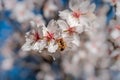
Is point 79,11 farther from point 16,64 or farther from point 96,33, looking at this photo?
point 16,64

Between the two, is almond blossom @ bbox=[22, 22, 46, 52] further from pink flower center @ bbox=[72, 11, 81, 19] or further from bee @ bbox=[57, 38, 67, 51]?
pink flower center @ bbox=[72, 11, 81, 19]

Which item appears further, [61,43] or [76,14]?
[76,14]

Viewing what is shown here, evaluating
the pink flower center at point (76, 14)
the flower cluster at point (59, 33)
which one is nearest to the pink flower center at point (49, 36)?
the flower cluster at point (59, 33)

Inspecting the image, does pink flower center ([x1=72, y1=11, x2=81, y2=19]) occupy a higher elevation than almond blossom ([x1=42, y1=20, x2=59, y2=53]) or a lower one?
higher

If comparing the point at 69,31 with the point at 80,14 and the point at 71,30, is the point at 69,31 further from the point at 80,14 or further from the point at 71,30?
the point at 80,14

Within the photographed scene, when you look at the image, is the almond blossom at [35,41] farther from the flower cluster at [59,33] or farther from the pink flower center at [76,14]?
the pink flower center at [76,14]

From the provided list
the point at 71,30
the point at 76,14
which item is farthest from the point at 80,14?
the point at 71,30

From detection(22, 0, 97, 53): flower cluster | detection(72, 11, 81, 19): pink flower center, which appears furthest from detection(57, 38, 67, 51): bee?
detection(72, 11, 81, 19): pink flower center

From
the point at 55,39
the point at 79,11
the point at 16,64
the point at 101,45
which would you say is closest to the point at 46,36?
the point at 55,39
